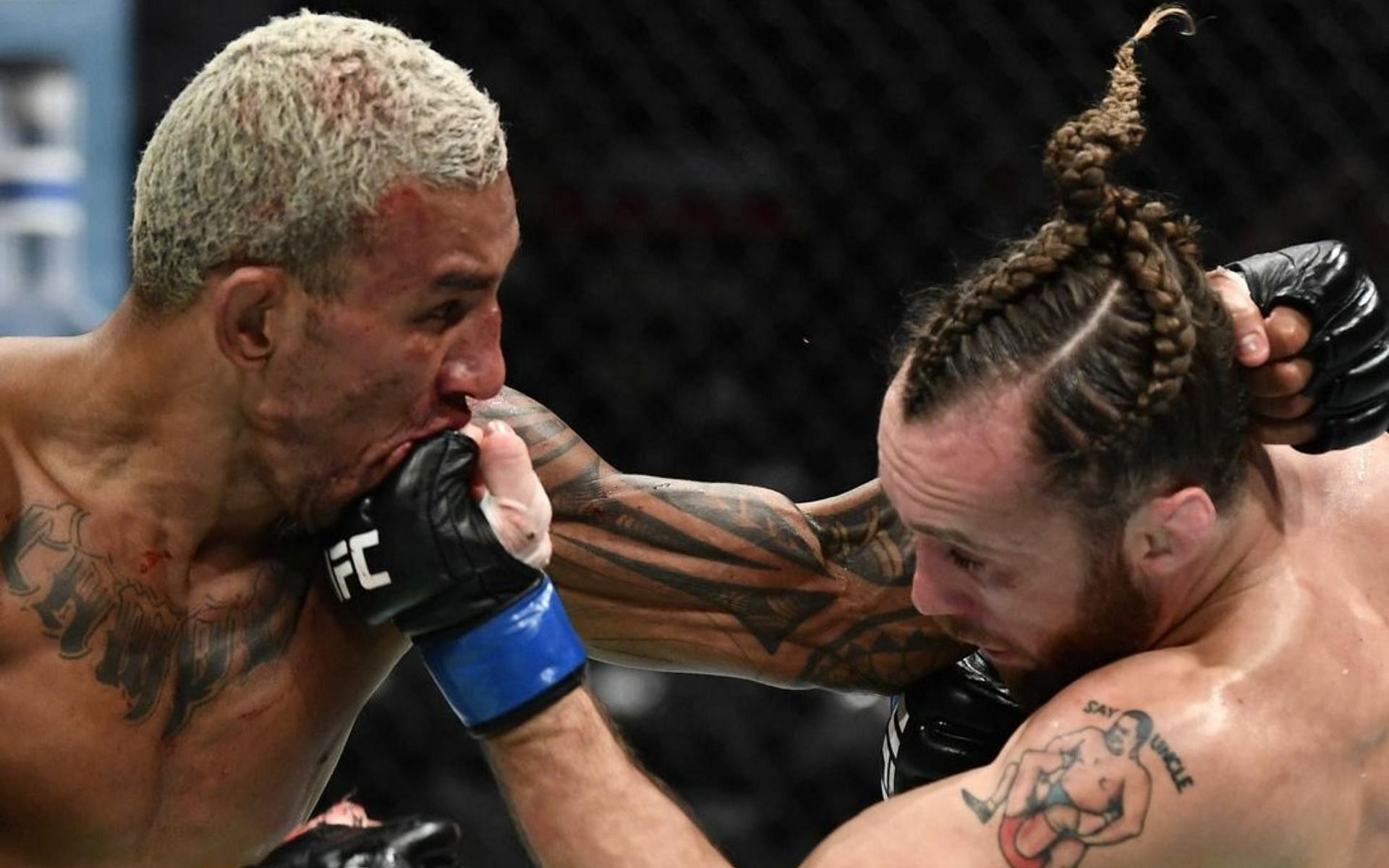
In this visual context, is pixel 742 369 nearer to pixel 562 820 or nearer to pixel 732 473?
pixel 732 473

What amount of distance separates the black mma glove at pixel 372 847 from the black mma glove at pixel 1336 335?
2.55 ft

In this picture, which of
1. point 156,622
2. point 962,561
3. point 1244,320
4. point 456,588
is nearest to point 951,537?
point 962,561

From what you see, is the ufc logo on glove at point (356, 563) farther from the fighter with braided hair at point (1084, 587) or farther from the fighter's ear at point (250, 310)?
the fighter's ear at point (250, 310)

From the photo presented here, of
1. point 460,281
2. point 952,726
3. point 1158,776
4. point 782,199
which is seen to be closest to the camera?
point 1158,776

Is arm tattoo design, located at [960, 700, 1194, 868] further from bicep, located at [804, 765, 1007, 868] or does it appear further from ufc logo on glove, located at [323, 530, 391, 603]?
ufc logo on glove, located at [323, 530, 391, 603]

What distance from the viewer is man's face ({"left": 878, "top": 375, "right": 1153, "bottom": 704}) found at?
1517 millimetres

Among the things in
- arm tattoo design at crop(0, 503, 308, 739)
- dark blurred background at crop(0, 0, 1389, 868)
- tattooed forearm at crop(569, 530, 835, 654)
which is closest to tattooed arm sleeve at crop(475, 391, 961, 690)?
tattooed forearm at crop(569, 530, 835, 654)

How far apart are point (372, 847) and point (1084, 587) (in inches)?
23.2

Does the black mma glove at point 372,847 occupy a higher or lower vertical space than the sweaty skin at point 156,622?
lower

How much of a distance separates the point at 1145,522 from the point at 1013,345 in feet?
0.56

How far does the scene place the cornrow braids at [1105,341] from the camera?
149 cm

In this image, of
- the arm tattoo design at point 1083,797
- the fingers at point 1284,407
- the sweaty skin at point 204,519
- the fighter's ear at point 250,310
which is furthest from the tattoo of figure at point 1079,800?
the fighter's ear at point 250,310

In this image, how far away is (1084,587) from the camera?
5.10ft

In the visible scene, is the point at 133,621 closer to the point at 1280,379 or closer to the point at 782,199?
the point at 1280,379
